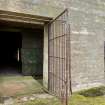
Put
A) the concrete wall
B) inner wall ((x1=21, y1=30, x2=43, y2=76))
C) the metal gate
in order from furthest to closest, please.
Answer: inner wall ((x1=21, y1=30, x2=43, y2=76)) → the concrete wall → the metal gate

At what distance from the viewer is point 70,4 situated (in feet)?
13.1

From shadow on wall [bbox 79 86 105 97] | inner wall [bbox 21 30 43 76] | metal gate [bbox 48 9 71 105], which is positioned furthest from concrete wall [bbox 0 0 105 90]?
inner wall [bbox 21 30 43 76]

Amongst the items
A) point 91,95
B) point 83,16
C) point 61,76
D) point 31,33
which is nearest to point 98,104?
point 91,95

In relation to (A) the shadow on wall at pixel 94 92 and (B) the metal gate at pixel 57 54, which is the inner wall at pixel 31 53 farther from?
(A) the shadow on wall at pixel 94 92

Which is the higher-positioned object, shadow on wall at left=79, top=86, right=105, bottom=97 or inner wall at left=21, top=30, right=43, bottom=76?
inner wall at left=21, top=30, right=43, bottom=76

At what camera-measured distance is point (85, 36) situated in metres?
4.20

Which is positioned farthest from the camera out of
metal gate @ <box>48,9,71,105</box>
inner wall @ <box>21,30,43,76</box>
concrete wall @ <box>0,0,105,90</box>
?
inner wall @ <box>21,30,43,76</box>

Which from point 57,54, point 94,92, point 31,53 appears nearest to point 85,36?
point 57,54

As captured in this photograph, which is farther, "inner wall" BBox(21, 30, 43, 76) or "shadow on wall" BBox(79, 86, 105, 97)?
"inner wall" BBox(21, 30, 43, 76)

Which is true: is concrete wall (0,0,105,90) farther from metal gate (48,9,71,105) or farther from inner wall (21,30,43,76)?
inner wall (21,30,43,76)

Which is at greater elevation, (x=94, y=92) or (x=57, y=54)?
(x=57, y=54)

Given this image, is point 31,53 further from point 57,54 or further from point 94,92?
point 94,92

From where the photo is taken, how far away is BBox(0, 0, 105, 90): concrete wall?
3.88 m

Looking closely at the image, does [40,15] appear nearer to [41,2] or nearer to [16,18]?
[41,2]
